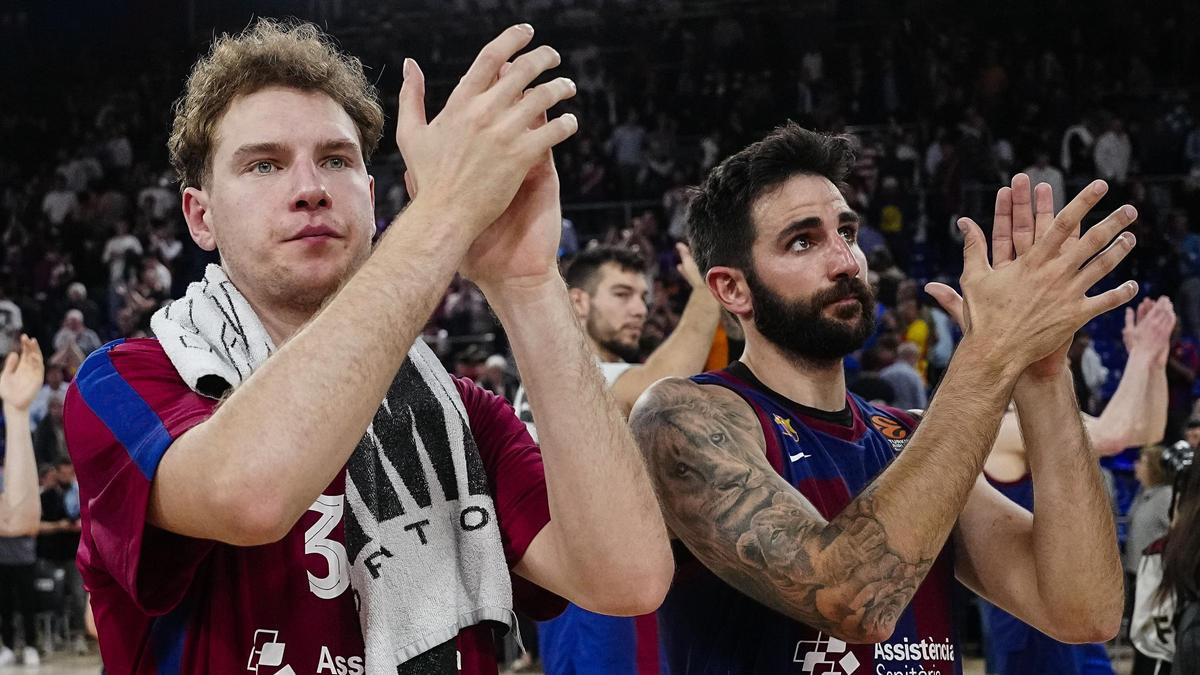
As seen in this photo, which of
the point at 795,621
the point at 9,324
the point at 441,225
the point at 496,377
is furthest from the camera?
the point at 9,324

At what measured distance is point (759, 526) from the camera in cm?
261

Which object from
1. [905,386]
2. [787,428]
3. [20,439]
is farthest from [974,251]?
[905,386]

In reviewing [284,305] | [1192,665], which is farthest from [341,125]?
[1192,665]

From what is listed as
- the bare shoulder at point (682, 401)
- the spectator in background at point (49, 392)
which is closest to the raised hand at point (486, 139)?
the bare shoulder at point (682, 401)

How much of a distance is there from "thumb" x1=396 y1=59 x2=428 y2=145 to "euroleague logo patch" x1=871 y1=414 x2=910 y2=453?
60.4 inches

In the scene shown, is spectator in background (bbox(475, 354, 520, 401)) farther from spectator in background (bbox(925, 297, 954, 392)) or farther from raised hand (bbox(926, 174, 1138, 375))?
raised hand (bbox(926, 174, 1138, 375))

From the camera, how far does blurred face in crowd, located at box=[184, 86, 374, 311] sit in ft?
7.22

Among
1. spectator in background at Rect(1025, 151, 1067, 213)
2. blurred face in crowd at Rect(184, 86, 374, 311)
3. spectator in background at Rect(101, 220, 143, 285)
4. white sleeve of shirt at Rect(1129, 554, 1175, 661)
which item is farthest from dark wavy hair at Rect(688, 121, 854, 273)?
spectator in background at Rect(101, 220, 143, 285)

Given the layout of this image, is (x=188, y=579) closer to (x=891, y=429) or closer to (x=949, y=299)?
(x=949, y=299)

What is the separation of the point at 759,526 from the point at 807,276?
650 mm

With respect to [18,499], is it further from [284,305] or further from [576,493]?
[576,493]

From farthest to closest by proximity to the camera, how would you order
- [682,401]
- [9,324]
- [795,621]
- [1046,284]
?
[9,324], [682,401], [795,621], [1046,284]

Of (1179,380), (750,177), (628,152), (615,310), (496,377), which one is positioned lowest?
(750,177)

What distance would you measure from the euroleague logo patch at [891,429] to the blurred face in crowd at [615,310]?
3208 millimetres
